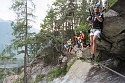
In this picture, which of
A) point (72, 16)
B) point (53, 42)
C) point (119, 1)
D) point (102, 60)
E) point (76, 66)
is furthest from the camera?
point (72, 16)

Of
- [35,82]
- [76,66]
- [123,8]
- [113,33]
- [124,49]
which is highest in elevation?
[123,8]

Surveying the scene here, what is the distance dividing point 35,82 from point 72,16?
53.9ft

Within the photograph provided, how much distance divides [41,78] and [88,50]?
12.3 metres

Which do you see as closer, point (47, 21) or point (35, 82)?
point (35, 82)

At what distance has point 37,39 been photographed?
28781 mm

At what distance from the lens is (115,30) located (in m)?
12.0

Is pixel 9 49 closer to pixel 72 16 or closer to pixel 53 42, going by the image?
pixel 53 42

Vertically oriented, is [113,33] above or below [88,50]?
above

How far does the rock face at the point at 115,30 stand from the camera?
1113 cm

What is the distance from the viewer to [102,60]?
51.2 feet

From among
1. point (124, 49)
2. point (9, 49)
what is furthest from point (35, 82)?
point (124, 49)

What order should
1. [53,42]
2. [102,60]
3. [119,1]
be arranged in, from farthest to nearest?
[53,42]
[102,60]
[119,1]

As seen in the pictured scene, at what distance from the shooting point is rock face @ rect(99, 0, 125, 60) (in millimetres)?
11133

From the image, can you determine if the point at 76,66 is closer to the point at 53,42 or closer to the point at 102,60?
the point at 102,60
